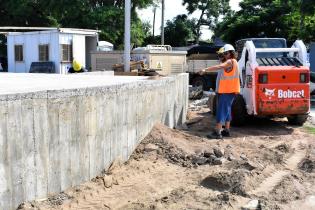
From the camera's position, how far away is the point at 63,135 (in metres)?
6.16

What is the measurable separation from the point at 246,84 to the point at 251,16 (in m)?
29.2

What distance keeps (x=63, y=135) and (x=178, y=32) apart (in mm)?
49122

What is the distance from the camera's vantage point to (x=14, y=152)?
5.34m

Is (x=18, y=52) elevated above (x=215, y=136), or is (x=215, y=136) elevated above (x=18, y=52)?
(x=18, y=52)

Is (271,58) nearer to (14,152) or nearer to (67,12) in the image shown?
(14,152)

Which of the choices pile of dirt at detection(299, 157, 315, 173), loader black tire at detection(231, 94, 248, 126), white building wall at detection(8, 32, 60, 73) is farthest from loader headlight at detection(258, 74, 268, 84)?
white building wall at detection(8, 32, 60, 73)

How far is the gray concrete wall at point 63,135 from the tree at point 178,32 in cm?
4637

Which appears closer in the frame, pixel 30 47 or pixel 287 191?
pixel 287 191

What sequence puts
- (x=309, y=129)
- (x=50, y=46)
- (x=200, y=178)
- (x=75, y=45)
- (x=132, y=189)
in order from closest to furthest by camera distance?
(x=132, y=189)
(x=200, y=178)
(x=309, y=129)
(x=50, y=46)
(x=75, y=45)

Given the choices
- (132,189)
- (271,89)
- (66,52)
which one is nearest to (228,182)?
(132,189)

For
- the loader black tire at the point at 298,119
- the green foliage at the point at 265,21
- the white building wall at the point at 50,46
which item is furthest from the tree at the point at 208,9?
the loader black tire at the point at 298,119

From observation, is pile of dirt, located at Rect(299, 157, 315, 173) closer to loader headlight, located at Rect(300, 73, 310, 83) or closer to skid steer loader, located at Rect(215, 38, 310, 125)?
skid steer loader, located at Rect(215, 38, 310, 125)

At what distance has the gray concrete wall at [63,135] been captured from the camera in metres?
5.33

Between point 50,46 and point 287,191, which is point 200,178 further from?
point 50,46
